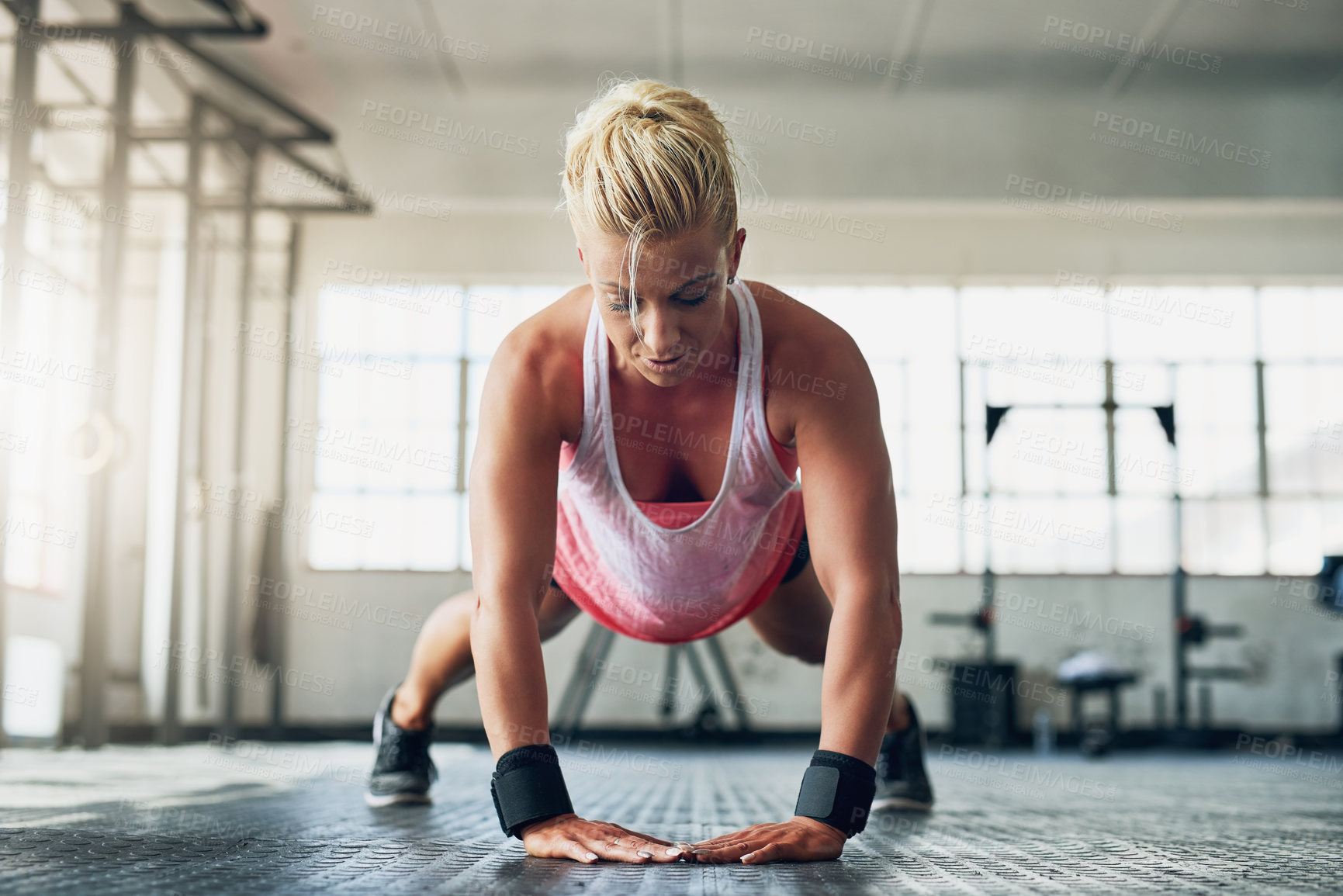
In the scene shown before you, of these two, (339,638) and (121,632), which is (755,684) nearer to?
(339,638)

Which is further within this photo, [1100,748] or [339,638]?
[339,638]

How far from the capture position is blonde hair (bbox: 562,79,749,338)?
3.76 ft

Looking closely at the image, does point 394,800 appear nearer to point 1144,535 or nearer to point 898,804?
point 898,804

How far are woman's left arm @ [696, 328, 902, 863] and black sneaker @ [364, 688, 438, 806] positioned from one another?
0.73 m

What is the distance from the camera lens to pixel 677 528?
5.01 feet

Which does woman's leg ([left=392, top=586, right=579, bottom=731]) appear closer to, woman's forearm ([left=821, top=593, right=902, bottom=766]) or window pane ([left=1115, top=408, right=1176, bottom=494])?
woman's forearm ([left=821, top=593, right=902, bottom=766])

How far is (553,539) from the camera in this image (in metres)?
1.36

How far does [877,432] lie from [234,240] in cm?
592

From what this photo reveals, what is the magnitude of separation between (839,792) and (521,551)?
451 mm

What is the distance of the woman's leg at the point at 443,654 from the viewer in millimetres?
1772

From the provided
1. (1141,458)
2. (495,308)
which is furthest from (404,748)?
(1141,458)

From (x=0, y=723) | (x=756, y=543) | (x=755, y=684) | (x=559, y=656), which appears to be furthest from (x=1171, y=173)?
(x=0, y=723)

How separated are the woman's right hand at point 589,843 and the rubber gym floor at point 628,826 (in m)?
0.01

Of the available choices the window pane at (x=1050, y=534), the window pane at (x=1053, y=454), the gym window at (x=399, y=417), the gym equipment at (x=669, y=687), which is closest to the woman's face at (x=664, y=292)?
the gym equipment at (x=669, y=687)
